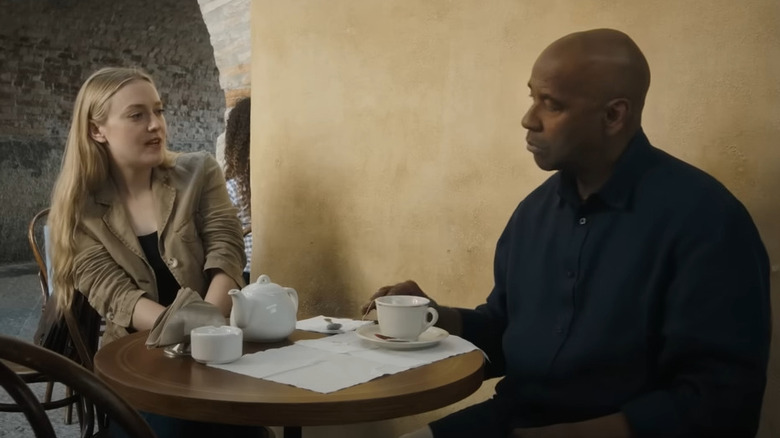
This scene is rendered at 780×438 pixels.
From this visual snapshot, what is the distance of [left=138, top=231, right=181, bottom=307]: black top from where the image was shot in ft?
8.50

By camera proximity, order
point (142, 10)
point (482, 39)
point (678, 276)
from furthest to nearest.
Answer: point (142, 10) < point (482, 39) < point (678, 276)

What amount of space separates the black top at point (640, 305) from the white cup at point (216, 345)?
467 millimetres

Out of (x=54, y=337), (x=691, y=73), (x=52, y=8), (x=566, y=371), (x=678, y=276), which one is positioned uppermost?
(x=52, y=8)

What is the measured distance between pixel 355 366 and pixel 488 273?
0.82 m

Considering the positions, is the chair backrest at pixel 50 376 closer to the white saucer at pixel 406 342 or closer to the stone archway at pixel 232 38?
the white saucer at pixel 406 342

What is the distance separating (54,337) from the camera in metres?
2.54

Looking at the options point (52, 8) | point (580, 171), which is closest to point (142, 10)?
point (52, 8)

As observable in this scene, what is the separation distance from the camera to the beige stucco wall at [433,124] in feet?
5.77

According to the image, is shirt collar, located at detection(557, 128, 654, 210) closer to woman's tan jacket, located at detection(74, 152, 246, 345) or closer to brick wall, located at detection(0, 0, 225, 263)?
woman's tan jacket, located at detection(74, 152, 246, 345)

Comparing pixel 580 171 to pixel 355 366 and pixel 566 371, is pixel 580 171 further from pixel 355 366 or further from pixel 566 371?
pixel 355 366

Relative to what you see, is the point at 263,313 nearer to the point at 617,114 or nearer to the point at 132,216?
the point at 617,114

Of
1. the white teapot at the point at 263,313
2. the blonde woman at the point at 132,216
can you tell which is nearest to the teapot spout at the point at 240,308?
the white teapot at the point at 263,313

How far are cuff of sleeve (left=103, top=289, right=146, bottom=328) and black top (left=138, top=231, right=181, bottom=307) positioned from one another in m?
0.13

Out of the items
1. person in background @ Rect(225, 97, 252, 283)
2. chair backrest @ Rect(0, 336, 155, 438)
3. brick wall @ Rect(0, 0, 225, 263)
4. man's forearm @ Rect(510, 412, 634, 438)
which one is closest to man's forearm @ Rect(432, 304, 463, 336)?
man's forearm @ Rect(510, 412, 634, 438)
